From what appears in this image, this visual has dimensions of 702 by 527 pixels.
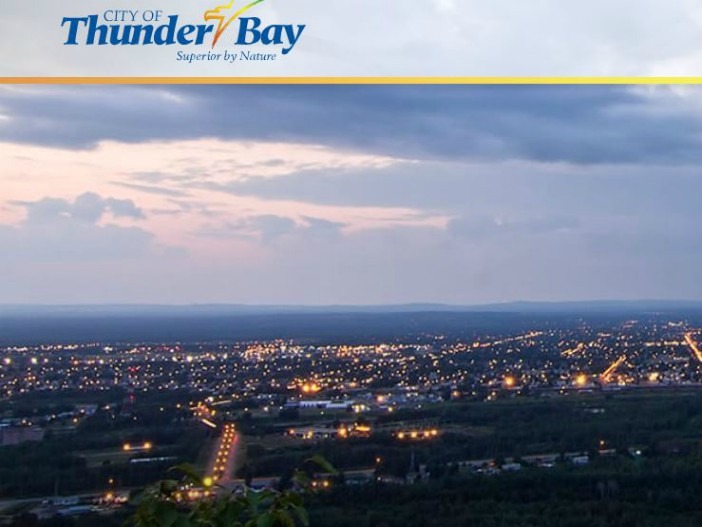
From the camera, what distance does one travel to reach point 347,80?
6.94 ft

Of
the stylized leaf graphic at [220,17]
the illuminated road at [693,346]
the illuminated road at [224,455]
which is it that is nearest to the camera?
the stylized leaf graphic at [220,17]

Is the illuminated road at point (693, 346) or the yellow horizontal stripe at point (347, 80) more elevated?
the yellow horizontal stripe at point (347, 80)

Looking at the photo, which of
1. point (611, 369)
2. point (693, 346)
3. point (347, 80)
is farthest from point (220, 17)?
point (693, 346)

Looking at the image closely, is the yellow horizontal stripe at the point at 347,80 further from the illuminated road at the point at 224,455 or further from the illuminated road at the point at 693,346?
the illuminated road at the point at 693,346

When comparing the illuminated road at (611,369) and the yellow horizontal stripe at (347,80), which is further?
the illuminated road at (611,369)

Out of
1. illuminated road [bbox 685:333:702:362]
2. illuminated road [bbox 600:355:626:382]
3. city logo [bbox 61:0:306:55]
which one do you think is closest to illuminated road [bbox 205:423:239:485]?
city logo [bbox 61:0:306:55]

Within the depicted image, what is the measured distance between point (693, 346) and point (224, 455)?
345cm

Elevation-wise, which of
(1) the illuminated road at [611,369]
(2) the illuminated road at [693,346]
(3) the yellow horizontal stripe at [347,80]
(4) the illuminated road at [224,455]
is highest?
(3) the yellow horizontal stripe at [347,80]

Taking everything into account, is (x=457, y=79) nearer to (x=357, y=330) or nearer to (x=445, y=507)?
(x=445, y=507)

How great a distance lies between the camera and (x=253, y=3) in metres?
1.99

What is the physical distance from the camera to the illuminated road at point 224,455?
7.97ft

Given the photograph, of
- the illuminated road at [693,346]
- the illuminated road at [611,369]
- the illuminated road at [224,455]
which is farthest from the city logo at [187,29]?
the illuminated road at [693,346]

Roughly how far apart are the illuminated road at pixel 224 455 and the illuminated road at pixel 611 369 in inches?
98.4

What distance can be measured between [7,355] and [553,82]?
290cm
